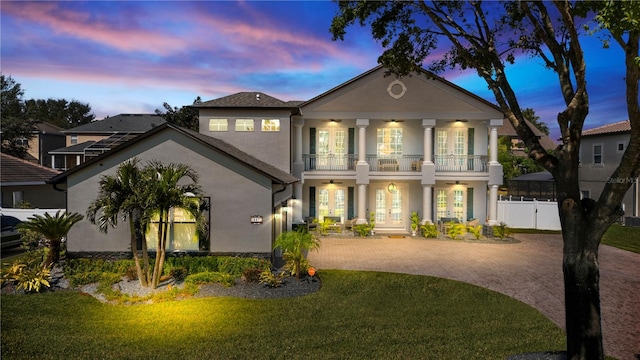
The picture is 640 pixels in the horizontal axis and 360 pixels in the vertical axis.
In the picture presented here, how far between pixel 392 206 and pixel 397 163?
2.49m

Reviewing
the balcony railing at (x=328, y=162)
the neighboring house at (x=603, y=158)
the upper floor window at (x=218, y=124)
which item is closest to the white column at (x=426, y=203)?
the balcony railing at (x=328, y=162)

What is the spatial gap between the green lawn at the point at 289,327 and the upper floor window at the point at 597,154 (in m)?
20.9

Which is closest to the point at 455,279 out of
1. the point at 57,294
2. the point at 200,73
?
the point at 57,294

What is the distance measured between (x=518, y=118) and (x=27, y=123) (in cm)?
4355

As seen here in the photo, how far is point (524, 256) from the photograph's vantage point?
15.1 metres

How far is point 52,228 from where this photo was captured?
1130 cm

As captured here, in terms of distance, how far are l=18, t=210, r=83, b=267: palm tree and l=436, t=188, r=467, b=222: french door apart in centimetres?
1742

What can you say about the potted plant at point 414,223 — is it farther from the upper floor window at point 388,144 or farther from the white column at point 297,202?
the white column at point 297,202

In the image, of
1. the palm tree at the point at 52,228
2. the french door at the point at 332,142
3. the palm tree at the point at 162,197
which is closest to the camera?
the palm tree at the point at 162,197

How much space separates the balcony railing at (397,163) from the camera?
67.9ft

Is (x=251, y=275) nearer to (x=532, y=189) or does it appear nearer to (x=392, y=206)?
(x=392, y=206)

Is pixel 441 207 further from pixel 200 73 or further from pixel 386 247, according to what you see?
pixel 200 73

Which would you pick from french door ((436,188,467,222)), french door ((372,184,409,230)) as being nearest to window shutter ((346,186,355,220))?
french door ((372,184,409,230))

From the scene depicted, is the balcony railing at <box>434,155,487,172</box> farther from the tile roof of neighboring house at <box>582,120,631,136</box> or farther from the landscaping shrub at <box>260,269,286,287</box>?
the landscaping shrub at <box>260,269,286,287</box>
